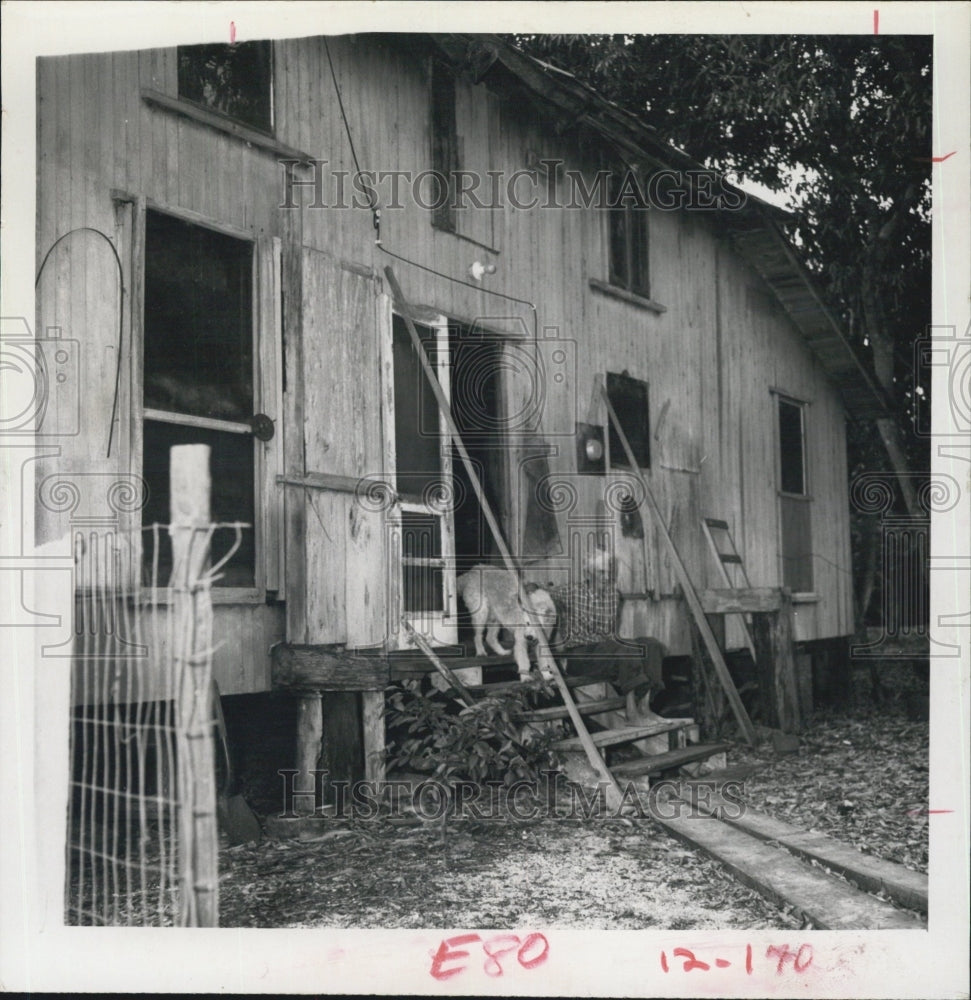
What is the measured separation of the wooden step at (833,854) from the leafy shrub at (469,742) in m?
0.82

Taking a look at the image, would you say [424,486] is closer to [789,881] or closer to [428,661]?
[428,661]

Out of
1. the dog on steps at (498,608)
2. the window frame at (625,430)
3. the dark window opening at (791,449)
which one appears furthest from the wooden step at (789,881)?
the dark window opening at (791,449)

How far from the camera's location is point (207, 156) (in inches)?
235

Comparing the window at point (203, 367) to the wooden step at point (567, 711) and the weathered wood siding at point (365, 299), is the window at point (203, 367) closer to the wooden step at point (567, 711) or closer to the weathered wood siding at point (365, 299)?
the weathered wood siding at point (365, 299)

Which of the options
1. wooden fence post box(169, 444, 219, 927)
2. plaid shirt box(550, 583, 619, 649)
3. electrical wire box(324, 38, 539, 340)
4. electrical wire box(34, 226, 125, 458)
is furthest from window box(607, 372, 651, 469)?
wooden fence post box(169, 444, 219, 927)

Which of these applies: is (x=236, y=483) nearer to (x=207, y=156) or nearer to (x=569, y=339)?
(x=207, y=156)

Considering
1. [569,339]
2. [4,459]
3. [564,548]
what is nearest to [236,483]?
[4,459]

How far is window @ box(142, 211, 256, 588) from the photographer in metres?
5.54

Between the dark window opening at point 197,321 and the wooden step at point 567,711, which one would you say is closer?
the dark window opening at point 197,321

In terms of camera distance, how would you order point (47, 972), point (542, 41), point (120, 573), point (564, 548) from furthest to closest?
point (542, 41) < point (564, 548) < point (120, 573) < point (47, 972)

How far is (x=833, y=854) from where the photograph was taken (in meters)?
5.64

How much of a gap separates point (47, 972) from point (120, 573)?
5.46 feet

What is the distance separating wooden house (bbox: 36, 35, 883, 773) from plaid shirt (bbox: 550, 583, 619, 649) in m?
0.23

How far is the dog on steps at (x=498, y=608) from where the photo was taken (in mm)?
7453
